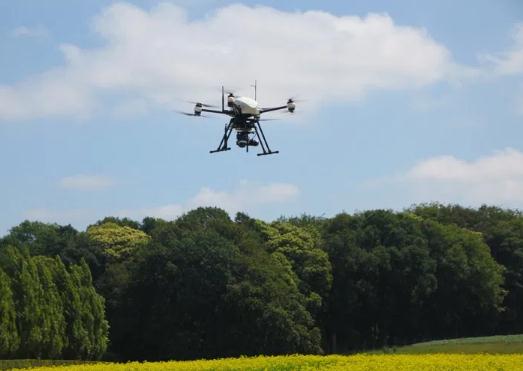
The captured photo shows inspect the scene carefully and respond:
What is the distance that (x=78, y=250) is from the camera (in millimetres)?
89125

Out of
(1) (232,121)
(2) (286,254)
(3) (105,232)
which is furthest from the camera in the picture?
(3) (105,232)

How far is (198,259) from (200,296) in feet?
9.99

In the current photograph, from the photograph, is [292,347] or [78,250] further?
[78,250]

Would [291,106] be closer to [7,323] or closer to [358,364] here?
[358,364]

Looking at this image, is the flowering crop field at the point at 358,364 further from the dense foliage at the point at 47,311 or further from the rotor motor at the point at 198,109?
the dense foliage at the point at 47,311

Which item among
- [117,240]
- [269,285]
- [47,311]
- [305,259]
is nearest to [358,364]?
[47,311]

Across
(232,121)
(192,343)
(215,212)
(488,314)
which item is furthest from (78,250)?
(232,121)

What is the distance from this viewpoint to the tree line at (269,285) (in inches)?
2827

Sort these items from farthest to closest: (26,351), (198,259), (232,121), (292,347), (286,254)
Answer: (286,254) < (198,259) < (292,347) < (26,351) < (232,121)

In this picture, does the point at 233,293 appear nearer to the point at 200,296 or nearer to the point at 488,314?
the point at 200,296

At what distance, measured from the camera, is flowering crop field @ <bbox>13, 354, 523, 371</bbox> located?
1312 inches

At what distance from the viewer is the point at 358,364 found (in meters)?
36.1

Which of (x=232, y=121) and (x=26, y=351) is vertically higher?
(x=232, y=121)

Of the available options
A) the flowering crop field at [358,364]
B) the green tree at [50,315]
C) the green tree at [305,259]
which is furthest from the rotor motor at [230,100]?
the green tree at [305,259]
